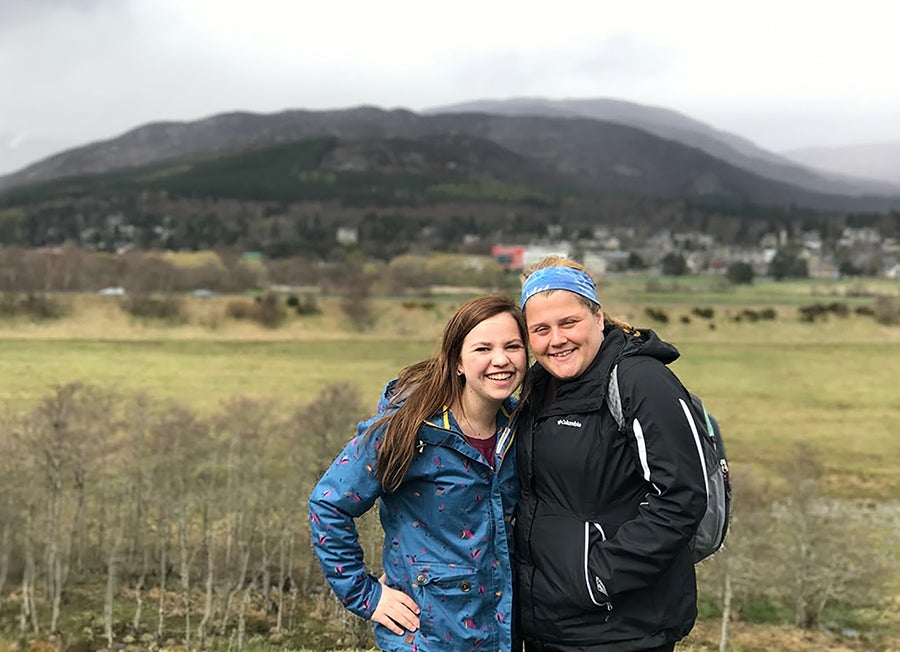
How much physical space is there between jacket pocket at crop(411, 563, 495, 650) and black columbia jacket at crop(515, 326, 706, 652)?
16cm

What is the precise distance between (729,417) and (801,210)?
168 metres

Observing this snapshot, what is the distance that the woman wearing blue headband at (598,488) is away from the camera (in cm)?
206

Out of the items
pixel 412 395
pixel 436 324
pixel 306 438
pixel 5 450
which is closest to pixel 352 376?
pixel 436 324

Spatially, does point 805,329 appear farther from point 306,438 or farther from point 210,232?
point 210,232

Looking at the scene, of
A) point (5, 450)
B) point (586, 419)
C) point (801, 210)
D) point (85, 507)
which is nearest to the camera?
point (586, 419)

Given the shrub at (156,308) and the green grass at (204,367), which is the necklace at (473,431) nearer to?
the green grass at (204,367)

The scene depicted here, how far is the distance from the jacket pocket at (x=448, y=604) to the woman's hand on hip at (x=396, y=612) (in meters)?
0.03

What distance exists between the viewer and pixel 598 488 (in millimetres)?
2199

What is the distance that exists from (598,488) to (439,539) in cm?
57

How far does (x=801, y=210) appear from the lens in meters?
173

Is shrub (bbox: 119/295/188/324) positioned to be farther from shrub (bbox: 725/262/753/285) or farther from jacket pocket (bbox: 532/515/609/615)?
shrub (bbox: 725/262/753/285)

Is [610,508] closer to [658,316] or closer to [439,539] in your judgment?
[439,539]

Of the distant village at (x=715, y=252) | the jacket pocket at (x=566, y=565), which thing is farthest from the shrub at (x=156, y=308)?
the jacket pocket at (x=566, y=565)

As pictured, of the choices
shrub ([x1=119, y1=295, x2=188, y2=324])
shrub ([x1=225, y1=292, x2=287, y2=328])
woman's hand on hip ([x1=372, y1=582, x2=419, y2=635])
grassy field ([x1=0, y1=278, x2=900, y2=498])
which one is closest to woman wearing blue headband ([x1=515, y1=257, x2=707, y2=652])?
woman's hand on hip ([x1=372, y1=582, x2=419, y2=635])
